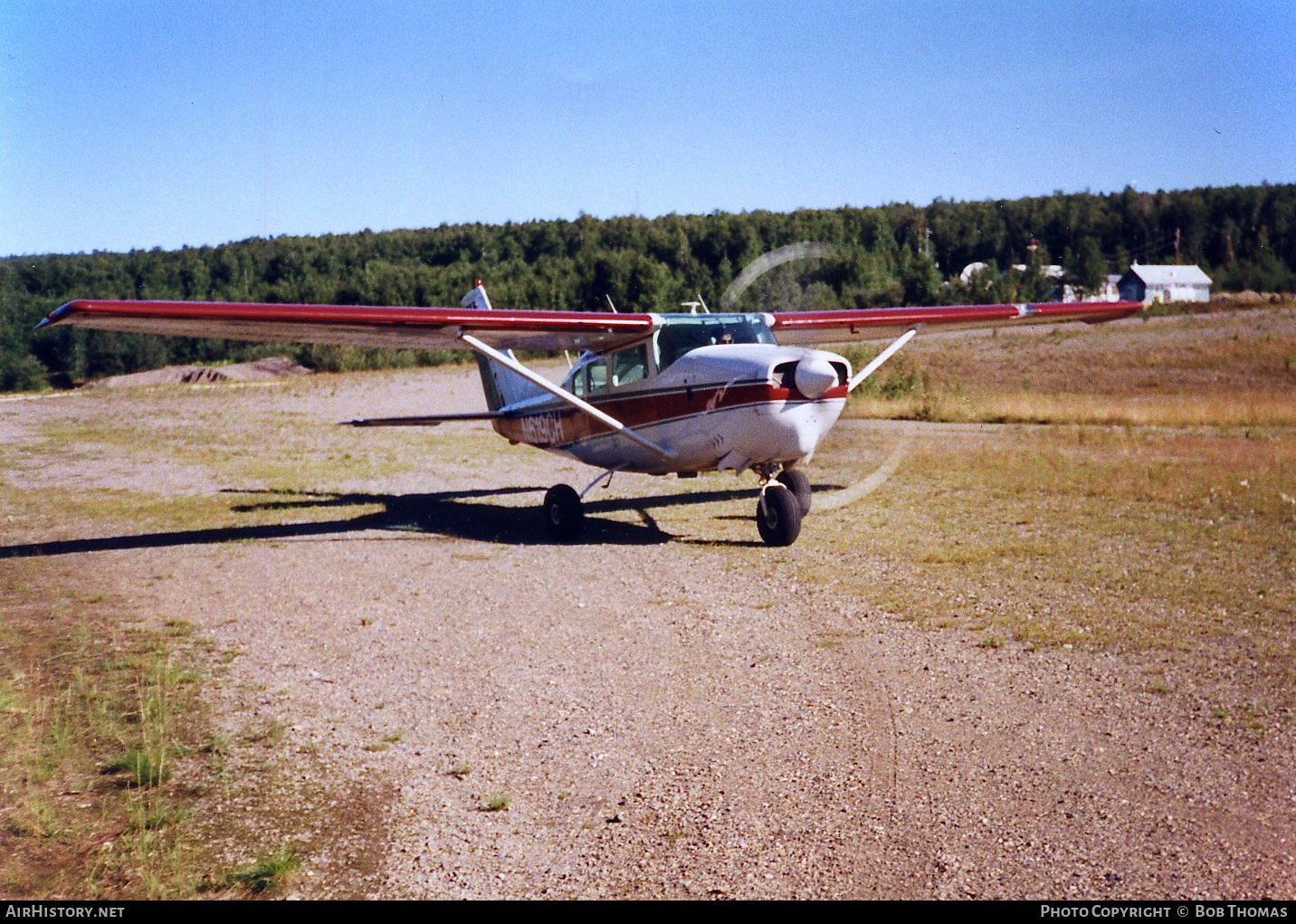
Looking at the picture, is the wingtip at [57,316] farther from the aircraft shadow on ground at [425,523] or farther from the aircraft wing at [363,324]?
the aircraft shadow on ground at [425,523]

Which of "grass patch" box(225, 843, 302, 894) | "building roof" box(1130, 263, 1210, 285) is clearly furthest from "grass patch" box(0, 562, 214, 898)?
"building roof" box(1130, 263, 1210, 285)

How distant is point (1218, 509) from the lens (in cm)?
1202

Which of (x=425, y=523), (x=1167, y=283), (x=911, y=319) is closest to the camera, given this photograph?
(x=425, y=523)

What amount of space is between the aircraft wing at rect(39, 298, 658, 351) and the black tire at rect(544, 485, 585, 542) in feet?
6.08

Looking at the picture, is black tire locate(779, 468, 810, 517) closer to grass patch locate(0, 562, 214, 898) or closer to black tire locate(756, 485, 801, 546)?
black tire locate(756, 485, 801, 546)

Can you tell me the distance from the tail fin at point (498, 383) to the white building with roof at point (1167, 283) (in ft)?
112

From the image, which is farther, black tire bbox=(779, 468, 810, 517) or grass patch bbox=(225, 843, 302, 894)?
black tire bbox=(779, 468, 810, 517)

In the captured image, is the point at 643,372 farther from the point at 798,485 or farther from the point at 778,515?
the point at 778,515

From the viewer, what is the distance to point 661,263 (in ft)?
86.3

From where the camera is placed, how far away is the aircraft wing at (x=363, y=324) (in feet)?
31.4

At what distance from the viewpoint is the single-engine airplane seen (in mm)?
10385

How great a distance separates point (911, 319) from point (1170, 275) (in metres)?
36.9

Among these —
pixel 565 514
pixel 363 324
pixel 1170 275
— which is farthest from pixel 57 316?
pixel 1170 275
